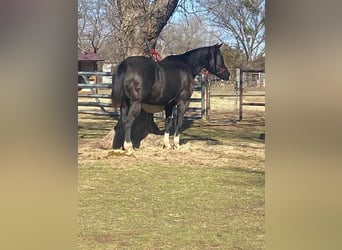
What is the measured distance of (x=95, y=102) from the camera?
213cm

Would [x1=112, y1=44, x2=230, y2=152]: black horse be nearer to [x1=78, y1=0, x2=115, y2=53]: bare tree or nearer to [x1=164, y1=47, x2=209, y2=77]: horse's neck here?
[x1=164, y1=47, x2=209, y2=77]: horse's neck

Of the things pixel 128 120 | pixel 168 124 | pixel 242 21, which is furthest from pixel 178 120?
pixel 242 21

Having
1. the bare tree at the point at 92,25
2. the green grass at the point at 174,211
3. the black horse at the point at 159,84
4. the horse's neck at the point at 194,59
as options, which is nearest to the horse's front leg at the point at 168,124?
the black horse at the point at 159,84

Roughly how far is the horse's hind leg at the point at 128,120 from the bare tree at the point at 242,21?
0.59 metres

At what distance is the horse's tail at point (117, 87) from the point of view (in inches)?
88.7

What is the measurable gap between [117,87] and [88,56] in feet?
1.24

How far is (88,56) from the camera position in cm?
199

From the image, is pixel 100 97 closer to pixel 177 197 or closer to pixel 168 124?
pixel 168 124

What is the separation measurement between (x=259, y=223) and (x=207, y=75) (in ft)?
3.09

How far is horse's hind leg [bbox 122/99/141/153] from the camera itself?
220 cm

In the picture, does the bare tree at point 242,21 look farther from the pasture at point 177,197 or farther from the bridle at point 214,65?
the pasture at point 177,197

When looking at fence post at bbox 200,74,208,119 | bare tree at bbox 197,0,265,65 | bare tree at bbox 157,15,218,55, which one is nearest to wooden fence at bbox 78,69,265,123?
fence post at bbox 200,74,208,119
